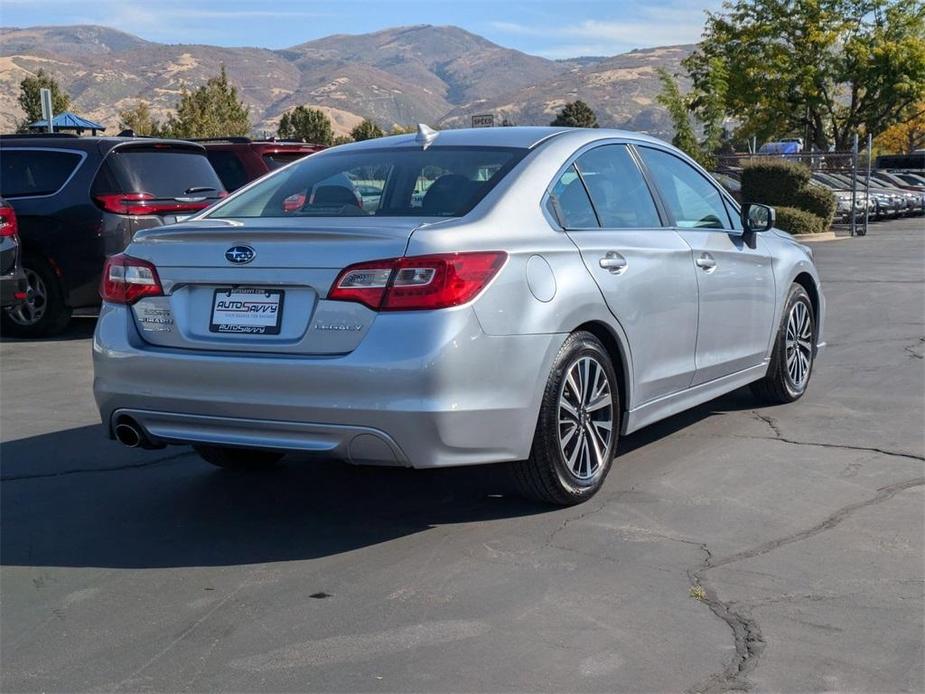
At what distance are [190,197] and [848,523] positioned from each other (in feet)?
26.0

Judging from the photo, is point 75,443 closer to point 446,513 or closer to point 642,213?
point 446,513

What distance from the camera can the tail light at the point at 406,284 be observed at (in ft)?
15.1

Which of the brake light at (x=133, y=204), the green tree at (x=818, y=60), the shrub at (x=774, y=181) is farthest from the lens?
the green tree at (x=818, y=60)

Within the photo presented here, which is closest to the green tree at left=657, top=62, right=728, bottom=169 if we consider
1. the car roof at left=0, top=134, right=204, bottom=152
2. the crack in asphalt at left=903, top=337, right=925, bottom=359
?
the crack in asphalt at left=903, top=337, right=925, bottom=359

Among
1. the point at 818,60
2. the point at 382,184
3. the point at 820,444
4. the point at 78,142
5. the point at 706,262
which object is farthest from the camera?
the point at 818,60

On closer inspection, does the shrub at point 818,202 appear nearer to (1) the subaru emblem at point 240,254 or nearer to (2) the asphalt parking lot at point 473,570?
(2) the asphalt parking lot at point 473,570

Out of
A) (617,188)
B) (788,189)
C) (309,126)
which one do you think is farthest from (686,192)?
(309,126)

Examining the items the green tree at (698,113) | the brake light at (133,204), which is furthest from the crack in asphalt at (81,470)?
the green tree at (698,113)

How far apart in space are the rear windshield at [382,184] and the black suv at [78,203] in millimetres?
5426

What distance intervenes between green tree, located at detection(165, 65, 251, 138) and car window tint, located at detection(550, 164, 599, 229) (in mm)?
34417

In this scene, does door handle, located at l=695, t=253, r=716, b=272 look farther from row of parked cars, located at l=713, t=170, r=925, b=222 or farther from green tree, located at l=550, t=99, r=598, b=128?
green tree, located at l=550, t=99, r=598, b=128

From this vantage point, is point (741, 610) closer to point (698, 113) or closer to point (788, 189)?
point (788, 189)

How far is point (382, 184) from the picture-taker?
5.68 m

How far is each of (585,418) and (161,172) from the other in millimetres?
7252
